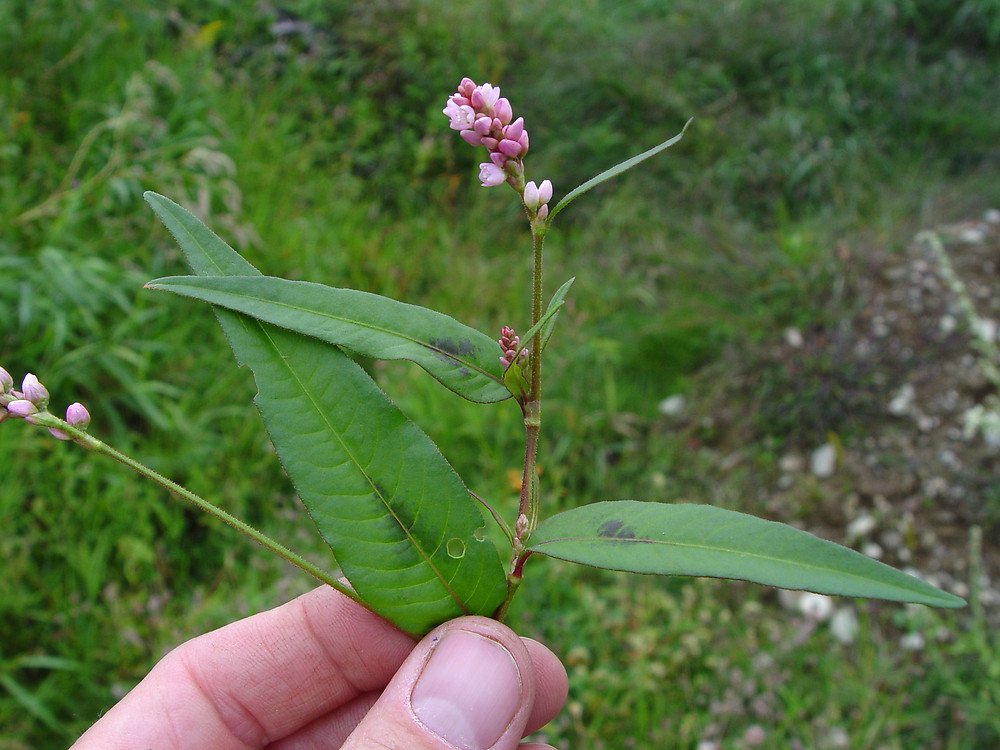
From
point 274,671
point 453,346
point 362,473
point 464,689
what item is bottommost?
point 274,671

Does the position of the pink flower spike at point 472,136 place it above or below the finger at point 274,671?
above

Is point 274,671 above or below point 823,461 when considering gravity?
above

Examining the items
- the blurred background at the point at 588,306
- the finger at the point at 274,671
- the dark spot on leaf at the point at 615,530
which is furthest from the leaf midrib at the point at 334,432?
the blurred background at the point at 588,306

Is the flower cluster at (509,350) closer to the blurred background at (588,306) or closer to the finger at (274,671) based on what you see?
the finger at (274,671)

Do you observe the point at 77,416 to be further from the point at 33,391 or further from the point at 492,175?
the point at 492,175

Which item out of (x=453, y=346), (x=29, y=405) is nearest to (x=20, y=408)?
(x=29, y=405)

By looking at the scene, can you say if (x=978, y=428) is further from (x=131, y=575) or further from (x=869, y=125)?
(x=131, y=575)
